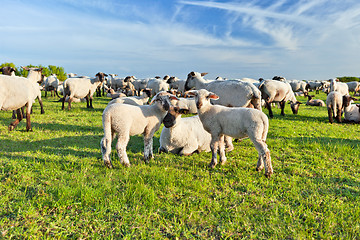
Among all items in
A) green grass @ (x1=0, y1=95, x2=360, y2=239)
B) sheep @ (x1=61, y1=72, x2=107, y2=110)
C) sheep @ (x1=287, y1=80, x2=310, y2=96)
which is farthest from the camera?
sheep @ (x1=287, y1=80, x2=310, y2=96)

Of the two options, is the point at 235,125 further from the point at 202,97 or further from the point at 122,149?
the point at 122,149

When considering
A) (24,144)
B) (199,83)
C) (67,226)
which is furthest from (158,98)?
(199,83)

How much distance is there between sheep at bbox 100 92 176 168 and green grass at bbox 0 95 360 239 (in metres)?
0.43

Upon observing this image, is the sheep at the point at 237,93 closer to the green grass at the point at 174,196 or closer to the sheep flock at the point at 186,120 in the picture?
the sheep flock at the point at 186,120

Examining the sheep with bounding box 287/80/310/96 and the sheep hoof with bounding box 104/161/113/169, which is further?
the sheep with bounding box 287/80/310/96

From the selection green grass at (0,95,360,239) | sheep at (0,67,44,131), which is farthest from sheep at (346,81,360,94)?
sheep at (0,67,44,131)

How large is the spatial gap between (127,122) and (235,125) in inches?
99.4

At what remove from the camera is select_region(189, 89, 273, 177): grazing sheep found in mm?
4816

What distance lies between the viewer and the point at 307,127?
1073 cm

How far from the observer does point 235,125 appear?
5129mm

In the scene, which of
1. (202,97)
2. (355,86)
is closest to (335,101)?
(202,97)

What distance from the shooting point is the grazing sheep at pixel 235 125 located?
15.8 ft

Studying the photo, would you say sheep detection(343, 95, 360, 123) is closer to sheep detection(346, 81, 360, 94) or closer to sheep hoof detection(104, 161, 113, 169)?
sheep hoof detection(104, 161, 113, 169)

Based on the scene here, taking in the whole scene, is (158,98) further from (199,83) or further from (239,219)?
(199,83)
